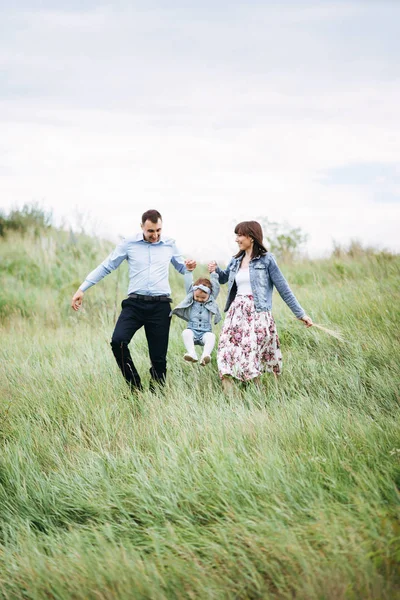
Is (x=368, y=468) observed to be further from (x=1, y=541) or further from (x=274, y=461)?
(x=1, y=541)

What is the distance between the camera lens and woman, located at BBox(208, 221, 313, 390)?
5516mm

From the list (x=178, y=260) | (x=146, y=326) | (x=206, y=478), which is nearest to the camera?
(x=206, y=478)

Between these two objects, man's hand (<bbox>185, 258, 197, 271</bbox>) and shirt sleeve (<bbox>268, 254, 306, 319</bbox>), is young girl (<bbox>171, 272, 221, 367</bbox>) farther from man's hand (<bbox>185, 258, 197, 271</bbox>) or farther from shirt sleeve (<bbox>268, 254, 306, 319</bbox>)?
shirt sleeve (<bbox>268, 254, 306, 319</bbox>)

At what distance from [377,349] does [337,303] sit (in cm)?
176

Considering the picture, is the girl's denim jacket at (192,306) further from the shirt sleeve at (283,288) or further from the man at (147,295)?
the shirt sleeve at (283,288)

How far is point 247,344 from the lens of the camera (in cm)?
553

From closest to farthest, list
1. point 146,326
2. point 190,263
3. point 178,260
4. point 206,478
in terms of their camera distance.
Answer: point 206,478
point 190,263
point 146,326
point 178,260

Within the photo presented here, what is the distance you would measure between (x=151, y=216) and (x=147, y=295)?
2.88 ft

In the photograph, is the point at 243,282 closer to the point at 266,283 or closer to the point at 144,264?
the point at 266,283

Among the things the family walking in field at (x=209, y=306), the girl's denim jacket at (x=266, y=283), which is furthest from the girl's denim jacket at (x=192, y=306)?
the girl's denim jacket at (x=266, y=283)

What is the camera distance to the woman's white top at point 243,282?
5672 millimetres

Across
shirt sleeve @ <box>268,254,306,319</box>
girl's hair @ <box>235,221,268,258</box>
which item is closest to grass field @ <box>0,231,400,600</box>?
shirt sleeve @ <box>268,254,306,319</box>

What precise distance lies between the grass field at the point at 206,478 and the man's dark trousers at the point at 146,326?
28 centimetres

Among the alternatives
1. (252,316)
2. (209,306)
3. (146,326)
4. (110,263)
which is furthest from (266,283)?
(110,263)
